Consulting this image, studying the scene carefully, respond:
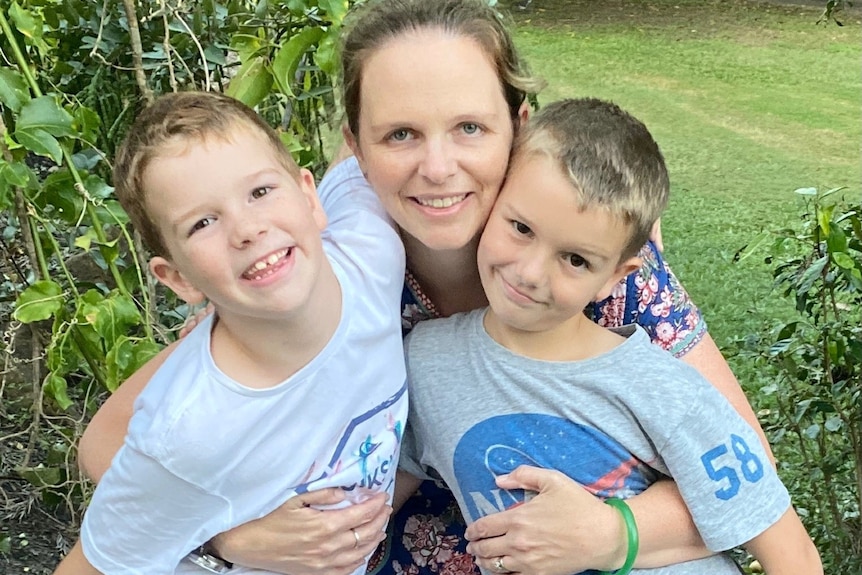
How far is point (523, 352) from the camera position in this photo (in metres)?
1.13

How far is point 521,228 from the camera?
1.08 metres

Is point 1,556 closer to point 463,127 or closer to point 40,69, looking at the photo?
point 40,69

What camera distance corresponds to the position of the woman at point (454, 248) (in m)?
1.08

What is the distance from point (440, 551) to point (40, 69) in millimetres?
1228

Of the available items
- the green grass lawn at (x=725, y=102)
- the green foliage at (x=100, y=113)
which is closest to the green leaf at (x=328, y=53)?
the green foliage at (x=100, y=113)

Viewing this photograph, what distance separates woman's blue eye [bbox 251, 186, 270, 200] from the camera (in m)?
1.01

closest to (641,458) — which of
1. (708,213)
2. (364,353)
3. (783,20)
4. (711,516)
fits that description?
(711,516)

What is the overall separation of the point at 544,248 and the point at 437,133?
0.19 metres

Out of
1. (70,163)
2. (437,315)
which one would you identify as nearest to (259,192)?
(437,315)

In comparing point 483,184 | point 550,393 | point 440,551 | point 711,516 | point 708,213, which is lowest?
point 708,213

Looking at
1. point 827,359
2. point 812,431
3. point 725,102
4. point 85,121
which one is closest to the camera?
point 85,121

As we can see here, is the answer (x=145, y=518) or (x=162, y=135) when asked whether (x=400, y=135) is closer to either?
(x=162, y=135)

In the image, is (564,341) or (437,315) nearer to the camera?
(564,341)

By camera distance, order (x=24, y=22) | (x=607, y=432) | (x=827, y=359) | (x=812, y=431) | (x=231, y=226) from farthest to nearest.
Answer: (x=812, y=431)
(x=827, y=359)
(x=24, y=22)
(x=607, y=432)
(x=231, y=226)
